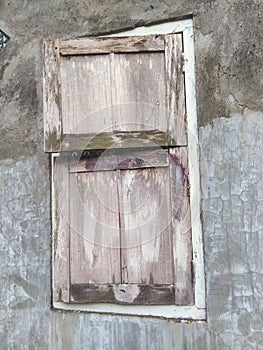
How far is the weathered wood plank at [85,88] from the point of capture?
2.68m

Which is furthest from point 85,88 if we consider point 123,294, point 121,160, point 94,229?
point 123,294

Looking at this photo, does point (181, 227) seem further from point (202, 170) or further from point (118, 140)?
point (118, 140)

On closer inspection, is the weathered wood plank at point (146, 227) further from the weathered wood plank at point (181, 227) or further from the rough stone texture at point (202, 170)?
the rough stone texture at point (202, 170)

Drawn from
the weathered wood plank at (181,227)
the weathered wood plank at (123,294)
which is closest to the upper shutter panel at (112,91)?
the weathered wood plank at (181,227)

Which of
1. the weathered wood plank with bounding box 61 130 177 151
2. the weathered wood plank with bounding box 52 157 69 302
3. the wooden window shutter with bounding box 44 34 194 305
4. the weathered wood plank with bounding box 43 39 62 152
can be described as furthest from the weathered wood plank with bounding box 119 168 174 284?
the weathered wood plank with bounding box 43 39 62 152

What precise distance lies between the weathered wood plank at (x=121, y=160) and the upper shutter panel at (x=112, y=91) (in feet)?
A: 0.21

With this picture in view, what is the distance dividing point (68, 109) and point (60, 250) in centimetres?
69

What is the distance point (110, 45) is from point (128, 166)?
0.59 m

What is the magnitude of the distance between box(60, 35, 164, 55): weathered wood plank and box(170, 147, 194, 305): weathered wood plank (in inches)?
20.1

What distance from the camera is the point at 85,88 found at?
270 centimetres

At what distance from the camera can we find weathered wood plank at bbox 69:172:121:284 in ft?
8.84

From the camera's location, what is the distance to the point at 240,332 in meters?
2.46

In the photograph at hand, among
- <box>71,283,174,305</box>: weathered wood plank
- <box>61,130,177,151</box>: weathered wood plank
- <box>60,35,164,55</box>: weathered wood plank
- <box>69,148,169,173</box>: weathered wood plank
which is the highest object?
<box>60,35,164,55</box>: weathered wood plank

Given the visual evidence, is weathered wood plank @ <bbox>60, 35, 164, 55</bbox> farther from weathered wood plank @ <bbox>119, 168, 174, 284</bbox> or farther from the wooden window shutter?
weathered wood plank @ <bbox>119, 168, 174, 284</bbox>
